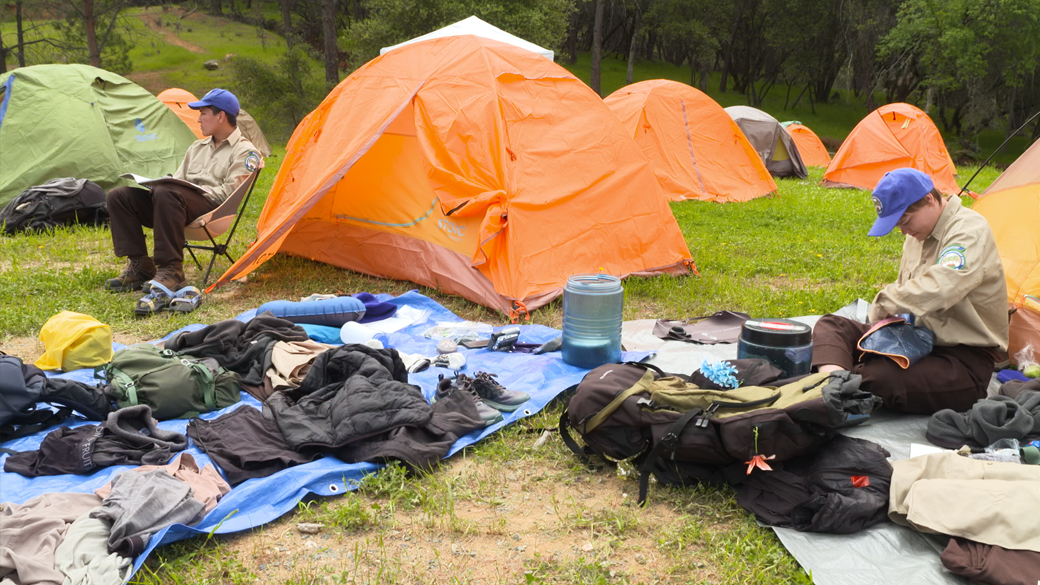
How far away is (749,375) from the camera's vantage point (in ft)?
10.5

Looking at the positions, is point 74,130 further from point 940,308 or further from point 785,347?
point 940,308

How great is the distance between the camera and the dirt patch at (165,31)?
31.7 metres

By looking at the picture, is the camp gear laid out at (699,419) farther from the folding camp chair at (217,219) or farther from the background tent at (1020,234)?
the folding camp chair at (217,219)

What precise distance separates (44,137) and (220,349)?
6.61 meters

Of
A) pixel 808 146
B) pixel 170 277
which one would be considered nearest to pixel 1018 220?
pixel 170 277

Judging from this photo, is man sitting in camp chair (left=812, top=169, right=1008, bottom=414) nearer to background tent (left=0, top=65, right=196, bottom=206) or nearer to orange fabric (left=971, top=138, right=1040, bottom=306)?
orange fabric (left=971, top=138, right=1040, bottom=306)

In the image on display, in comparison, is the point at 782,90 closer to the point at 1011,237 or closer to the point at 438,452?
the point at 1011,237

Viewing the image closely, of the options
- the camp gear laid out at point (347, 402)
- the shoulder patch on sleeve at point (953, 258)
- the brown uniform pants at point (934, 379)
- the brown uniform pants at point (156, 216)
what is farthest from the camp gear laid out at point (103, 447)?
the shoulder patch on sleeve at point (953, 258)

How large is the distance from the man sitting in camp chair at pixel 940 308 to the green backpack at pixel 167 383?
→ 2915 mm

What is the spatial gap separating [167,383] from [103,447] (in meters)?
0.48

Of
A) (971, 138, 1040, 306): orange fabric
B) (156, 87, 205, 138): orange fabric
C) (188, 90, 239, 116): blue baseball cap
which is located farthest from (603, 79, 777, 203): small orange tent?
(156, 87, 205, 138): orange fabric

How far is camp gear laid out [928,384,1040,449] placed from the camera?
9.65 feet

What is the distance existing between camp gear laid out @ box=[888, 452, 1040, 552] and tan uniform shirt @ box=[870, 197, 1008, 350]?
84 cm

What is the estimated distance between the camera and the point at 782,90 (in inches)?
1384
